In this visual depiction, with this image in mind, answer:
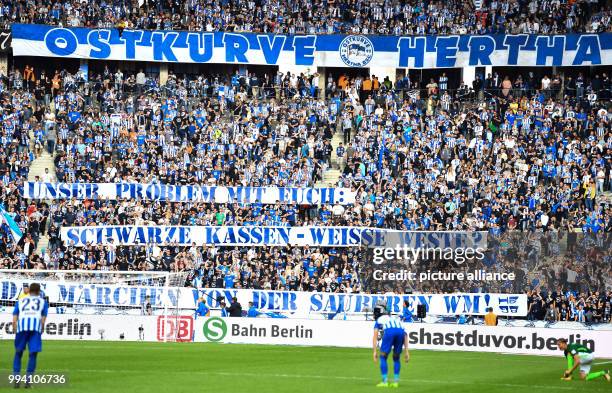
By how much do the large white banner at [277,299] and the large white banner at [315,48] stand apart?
18.8 m

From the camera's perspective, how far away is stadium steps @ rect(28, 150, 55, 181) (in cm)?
5027

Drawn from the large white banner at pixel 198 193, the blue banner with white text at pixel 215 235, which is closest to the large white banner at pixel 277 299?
the blue banner with white text at pixel 215 235

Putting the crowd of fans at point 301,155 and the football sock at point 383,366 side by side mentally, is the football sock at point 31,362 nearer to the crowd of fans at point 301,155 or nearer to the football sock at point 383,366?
the football sock at point 383,366

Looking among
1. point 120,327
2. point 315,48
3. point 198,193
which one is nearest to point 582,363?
point 120,327

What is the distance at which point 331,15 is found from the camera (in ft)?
196

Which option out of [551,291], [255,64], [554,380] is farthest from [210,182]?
[554,380]

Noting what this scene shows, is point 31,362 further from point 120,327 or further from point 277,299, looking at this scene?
point 277,299

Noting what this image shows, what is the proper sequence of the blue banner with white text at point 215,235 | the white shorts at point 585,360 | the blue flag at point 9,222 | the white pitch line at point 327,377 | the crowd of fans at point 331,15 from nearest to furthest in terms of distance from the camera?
the white pitch line at point 327,377 < the white shorts at point 585,360 < the blue flag at point 9,222 < the blue banner with white text at point 215,235 < the crowd of fans at point 331,15

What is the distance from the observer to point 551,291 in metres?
39.5

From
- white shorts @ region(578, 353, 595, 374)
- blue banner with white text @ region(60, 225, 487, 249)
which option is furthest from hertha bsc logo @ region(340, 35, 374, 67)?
white shorts @ region(578, 353, 595, 374)

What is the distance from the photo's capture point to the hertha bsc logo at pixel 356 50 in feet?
192

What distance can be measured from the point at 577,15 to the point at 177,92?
66.7 feet

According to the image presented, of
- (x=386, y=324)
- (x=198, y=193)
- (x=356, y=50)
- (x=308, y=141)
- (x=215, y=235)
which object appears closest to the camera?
(x=386, y=324)

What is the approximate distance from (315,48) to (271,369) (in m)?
32.0
